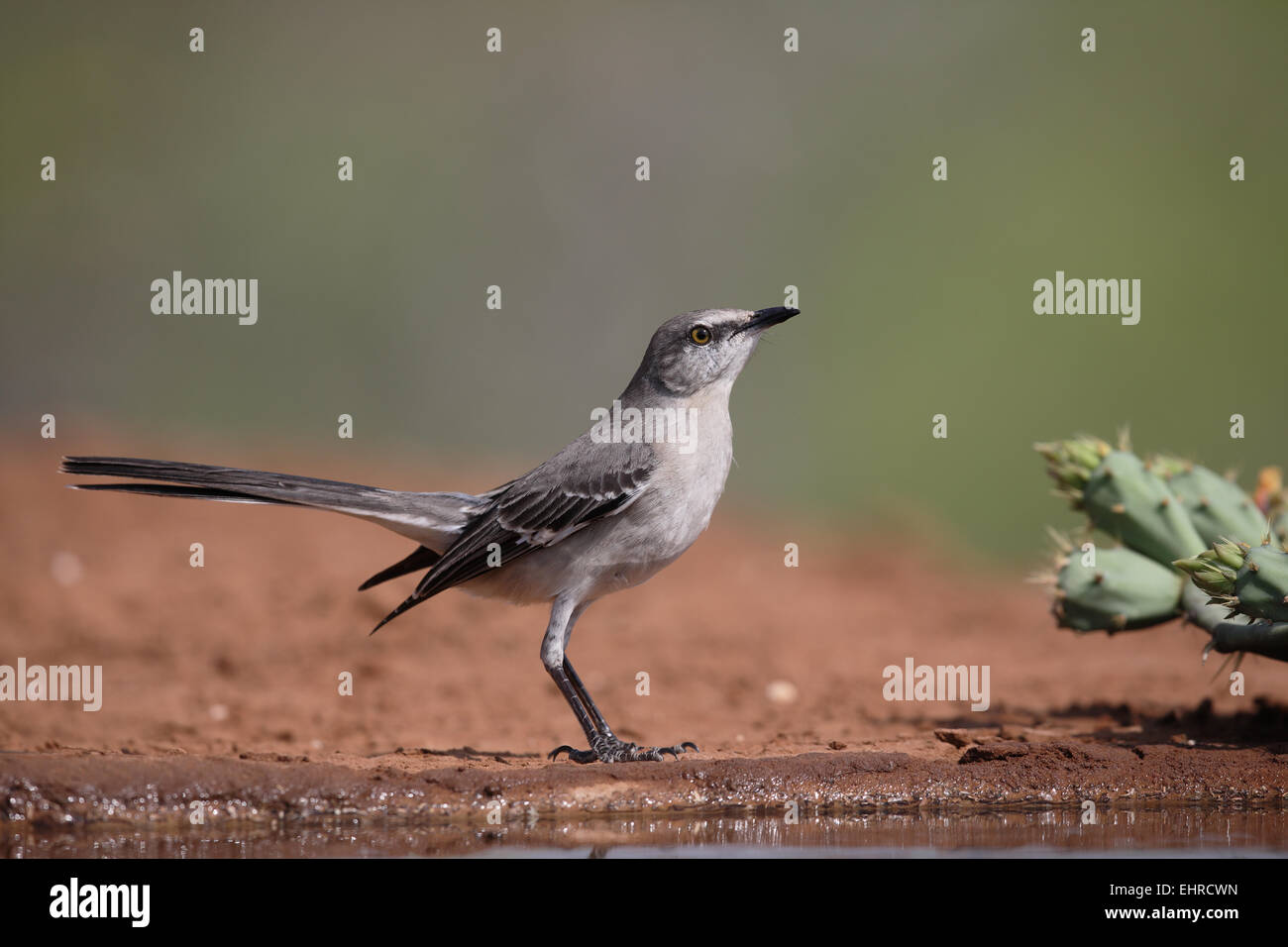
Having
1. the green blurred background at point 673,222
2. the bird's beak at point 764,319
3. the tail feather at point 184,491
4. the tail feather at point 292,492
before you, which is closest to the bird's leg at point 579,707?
the tail feather at point 292,492

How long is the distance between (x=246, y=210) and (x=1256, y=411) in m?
14.7

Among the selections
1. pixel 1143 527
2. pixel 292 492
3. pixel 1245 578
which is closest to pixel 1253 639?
pixel 1245 578

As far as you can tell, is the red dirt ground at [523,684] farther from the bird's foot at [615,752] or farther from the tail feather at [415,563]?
the tail feather at [415,563]

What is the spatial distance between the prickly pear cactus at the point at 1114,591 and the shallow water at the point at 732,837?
128 cm

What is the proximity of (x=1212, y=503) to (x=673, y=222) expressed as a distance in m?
14.4

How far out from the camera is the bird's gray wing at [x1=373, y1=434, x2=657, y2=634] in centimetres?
586

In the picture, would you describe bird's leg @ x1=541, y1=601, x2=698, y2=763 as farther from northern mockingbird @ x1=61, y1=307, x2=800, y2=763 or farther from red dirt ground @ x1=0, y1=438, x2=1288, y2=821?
red dirt ground @ x1=0, y1=438, x2=1288, y2=821

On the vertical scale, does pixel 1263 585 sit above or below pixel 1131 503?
below

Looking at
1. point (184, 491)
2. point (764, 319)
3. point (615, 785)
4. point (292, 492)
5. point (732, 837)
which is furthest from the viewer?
point (764, 319)

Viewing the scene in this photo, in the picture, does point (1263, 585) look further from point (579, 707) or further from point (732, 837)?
point (579, 707)

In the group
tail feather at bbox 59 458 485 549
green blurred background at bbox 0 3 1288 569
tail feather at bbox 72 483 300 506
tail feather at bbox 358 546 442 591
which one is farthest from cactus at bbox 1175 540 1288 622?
green blurred background at bbox 0 3 1288 569

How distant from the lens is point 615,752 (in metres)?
5.64

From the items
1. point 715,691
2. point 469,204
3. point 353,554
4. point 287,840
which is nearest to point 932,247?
point 469,204

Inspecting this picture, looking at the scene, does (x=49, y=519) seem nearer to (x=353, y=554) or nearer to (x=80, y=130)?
(x=353, y=554)
